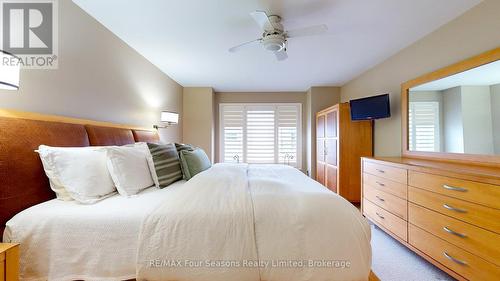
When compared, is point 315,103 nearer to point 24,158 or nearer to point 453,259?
point 453,259

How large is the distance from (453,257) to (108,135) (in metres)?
3.08

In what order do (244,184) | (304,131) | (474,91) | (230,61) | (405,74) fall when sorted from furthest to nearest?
1. (304,131)
2. (230,61)
3. (405,74)
4. (474,91)
5. (244,184)

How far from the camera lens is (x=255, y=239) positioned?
3.50 feet

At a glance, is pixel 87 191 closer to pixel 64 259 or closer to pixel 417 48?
pixel 64 259

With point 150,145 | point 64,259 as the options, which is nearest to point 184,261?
point 64,259

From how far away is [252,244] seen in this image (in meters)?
1.05

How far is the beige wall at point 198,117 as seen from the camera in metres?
4.55

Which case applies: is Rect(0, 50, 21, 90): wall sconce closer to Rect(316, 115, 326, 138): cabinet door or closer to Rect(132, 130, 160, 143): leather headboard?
Rect(132, 130, 160, 143): leather headboard

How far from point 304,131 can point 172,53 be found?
11.1ft

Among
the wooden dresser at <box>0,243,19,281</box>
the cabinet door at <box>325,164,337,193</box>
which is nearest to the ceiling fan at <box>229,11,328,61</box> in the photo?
the wooden dresser at <box>0,243,19,281</box>

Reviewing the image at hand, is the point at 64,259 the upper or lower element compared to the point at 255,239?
lower

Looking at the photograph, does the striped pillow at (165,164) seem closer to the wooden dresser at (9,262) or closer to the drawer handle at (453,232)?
the wooden dresser at (9,262)

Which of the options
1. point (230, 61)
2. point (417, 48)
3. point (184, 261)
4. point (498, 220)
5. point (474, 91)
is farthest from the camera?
point (230, 61)

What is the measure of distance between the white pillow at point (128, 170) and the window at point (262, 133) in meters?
3.23
